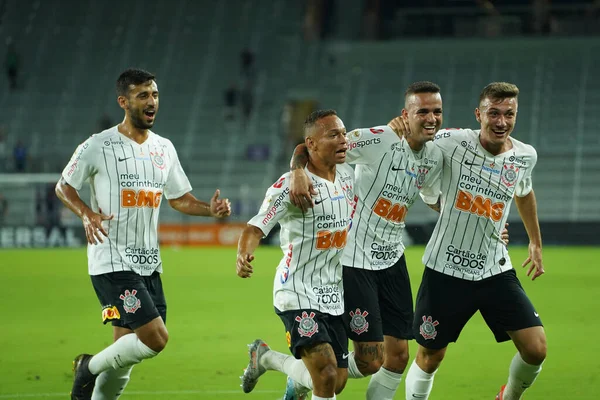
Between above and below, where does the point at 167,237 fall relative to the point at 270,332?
below

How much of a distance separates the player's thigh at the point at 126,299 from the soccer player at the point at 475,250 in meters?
1.99

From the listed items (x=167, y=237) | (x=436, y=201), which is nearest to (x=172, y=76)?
(x=167, y=237)

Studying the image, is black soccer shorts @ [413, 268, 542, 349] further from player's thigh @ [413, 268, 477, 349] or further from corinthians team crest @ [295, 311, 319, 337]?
corinthians team crest @ [295, 311, 319, 337]

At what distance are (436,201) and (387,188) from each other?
1.82 feet

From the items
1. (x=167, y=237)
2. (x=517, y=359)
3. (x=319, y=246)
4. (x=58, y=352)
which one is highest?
(x=319, y=246)

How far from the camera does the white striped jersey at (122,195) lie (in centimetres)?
677

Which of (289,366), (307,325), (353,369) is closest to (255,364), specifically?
(289,366)

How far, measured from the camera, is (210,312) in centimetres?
1384

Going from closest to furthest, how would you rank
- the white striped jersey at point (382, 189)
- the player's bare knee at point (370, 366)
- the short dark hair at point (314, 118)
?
the short dark hair at point (314, 118), the player's bare knee at point (370, 366), the white striped jersey at point (382, 189)

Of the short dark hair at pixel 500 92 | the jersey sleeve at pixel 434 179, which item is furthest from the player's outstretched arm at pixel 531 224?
the short dark hair at pixel 500 92

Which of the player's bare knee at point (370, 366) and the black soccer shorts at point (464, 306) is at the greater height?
the black soccer shorts at point (464, 306)

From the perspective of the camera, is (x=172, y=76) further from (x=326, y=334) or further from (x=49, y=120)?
(x=326, y=334)

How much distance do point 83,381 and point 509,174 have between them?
345cm

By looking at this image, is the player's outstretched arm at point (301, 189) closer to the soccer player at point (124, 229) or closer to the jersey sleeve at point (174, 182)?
the soccer player at point (124, 229)
